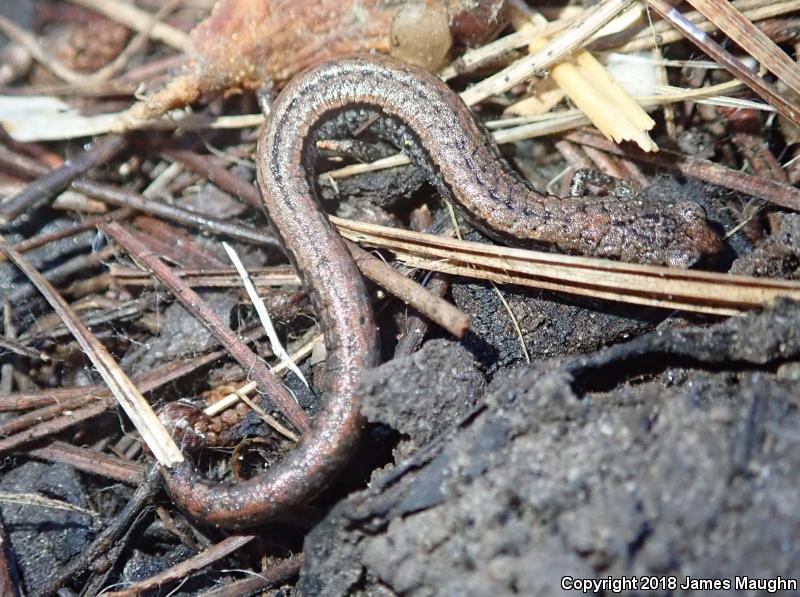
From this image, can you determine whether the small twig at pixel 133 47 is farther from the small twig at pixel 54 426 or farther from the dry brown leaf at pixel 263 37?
the small twig at pixel 54 426

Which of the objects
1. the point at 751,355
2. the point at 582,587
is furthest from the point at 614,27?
the point at 582,587

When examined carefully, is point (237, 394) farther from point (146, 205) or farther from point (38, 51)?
point (38, 51)

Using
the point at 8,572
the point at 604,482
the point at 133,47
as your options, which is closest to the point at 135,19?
the point at 133,47

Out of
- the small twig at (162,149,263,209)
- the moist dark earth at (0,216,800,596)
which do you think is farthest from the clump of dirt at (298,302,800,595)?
the small twig at (162,149,263,209)

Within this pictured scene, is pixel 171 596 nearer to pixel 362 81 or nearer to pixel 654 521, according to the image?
pixel 654 521

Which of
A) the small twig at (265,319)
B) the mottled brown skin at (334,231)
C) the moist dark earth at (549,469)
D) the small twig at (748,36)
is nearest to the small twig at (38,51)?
the mottled brown skin at (334,231)

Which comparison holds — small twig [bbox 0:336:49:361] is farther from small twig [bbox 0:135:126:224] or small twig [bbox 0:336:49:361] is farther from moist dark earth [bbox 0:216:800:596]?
small twig [bbox 0:135:126:224]
